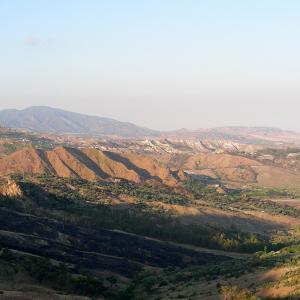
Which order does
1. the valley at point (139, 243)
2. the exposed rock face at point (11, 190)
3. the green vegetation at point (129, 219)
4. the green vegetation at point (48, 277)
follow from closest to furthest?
the valley at point (139, 243) → the green vegetation at point (48, 277) → the green vegetation at point (129, 219) → the exposed rock face at point (11, 190)

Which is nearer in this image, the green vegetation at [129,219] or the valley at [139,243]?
the valley at [139,243]

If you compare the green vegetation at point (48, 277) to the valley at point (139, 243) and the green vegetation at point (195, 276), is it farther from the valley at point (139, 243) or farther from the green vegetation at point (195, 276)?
the green vegetation at point (195, 276)

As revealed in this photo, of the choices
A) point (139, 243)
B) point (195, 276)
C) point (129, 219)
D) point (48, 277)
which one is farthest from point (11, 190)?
point (195, 276)

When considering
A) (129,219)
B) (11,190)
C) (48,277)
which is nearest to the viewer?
(48,277)

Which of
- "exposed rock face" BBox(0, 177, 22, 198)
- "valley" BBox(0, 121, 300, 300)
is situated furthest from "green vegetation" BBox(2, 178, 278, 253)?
"exposed rock face" BBox(0, 177, 22, 198)

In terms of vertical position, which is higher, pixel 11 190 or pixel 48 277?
pixel 11 190

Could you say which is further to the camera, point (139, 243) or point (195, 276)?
point (139, 243)

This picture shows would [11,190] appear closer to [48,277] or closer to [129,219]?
[129,219]

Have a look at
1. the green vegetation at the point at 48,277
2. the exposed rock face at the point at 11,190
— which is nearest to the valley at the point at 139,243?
the green vegetation at the point at 48,277

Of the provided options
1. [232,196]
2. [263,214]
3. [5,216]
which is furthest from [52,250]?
[232,196]

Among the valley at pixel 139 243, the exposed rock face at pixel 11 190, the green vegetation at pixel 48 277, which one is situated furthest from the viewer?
Answer: the exposed rock face at pixel 11 190

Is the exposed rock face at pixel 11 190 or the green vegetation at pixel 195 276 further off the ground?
the exposed rock face at pixel 11 190

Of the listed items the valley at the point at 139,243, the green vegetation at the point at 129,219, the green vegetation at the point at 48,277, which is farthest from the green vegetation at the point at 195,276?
the green vegetation at the point at 129,219

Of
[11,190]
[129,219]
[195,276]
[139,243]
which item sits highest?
[11,190]
